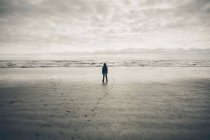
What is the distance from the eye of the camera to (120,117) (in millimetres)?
8547

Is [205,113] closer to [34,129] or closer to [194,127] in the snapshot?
[194,127]

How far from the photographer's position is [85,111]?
948cm

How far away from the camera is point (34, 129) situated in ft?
23.6

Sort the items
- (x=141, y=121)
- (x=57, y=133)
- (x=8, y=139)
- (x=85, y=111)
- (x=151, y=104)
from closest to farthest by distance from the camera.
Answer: (x=8, y=139)
(x=57, y=133)
(x=141, y=121)
(x=85, y=111)
(x=151, y=104)

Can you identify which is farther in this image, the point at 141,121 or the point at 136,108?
the point at 136,108

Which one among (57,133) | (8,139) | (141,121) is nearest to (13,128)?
(8,139)

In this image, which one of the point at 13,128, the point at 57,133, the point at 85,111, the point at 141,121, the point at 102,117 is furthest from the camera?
the point at 85,111

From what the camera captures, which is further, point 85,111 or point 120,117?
point 85,111

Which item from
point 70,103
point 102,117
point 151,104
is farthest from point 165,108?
point 70,103

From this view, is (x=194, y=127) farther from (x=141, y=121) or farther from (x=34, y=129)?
(x=34, y=129)

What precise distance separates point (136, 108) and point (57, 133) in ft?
14.9

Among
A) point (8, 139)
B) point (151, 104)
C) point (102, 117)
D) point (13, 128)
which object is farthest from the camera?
point (151, 104)

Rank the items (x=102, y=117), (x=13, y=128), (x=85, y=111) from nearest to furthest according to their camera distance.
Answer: (x=13, y=128) → (x=102, y=117) → (x=85, y=111)

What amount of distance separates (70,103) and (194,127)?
A: 6.73 metres
